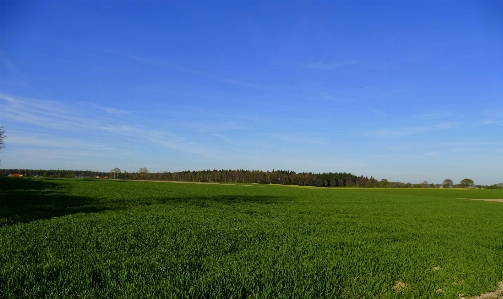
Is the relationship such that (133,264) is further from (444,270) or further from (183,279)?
(444,270)

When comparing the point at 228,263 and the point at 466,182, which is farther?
the point at 466,182

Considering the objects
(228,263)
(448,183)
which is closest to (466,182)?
(448,183)

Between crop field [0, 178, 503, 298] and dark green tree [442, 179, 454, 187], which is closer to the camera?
crop field [0, 178, 503, 298]

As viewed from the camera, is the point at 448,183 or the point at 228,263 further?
the point at 448,183

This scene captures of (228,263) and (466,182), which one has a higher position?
(466,182)

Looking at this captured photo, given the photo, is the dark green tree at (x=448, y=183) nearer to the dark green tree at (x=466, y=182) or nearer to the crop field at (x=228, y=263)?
the dark green tree at (x=466, y=182)

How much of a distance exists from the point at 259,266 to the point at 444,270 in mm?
5730

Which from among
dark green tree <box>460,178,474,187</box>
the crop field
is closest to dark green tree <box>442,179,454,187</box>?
dark green tree <box>460,178,474,187</box>

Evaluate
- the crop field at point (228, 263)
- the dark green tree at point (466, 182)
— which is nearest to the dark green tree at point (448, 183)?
the dark green tree at point (466, 182)

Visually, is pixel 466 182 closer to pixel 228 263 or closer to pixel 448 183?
pixel 448 183

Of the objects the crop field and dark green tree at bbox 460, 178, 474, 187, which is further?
dark green tree at bbox 460, 178, 474, 187

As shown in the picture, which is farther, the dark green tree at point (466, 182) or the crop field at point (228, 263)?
the dark green tree at point (466, 182)

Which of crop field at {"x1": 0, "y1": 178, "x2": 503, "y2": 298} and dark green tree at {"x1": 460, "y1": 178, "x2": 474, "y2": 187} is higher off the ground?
dark green tree at {"x1": 460, "y1": 178, "x2": 474, "y2": 187}

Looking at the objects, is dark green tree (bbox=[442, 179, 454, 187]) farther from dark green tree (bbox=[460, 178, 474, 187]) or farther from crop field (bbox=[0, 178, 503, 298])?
crop field (bbox=[0, 178, 503, 298])
